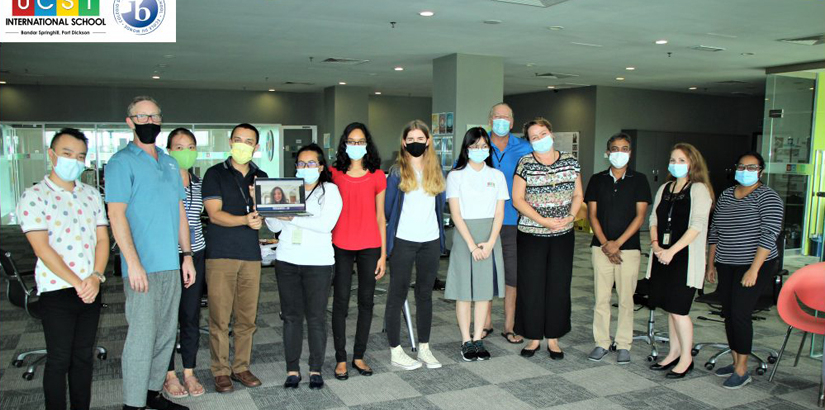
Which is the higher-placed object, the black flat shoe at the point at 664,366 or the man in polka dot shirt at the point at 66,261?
the man in polka dot shirt at the point at 66,261

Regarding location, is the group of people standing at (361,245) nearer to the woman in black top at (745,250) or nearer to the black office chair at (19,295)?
the woman in black top at (745,250)

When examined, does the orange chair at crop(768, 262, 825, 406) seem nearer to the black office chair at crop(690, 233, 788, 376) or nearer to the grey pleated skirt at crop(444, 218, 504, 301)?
the black office chair at crop(690, 233, 788, 376)

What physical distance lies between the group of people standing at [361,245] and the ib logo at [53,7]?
2.49 m

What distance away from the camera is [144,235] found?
10.2ft

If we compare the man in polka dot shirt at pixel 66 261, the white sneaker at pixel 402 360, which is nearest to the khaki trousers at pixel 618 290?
the white sneaker at pixel 402 360

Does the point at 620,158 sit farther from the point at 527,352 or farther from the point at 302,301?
the point at 302,301

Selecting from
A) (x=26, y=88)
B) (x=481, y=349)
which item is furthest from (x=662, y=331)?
(x=26, y=88)

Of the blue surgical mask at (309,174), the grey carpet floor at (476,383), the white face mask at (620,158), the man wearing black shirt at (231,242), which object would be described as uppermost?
the white face mask at (620,158)

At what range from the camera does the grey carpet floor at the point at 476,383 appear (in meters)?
3.74

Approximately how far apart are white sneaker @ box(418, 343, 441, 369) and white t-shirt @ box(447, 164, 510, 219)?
993 mm

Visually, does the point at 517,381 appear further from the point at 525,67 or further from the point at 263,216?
the point at 525,67

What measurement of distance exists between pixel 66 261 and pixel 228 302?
102 cm

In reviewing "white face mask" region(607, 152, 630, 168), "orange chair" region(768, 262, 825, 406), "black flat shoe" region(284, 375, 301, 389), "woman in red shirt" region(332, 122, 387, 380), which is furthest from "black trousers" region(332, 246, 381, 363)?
"orange chair" region(768, 262, 825, 406)

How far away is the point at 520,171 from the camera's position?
446cm
